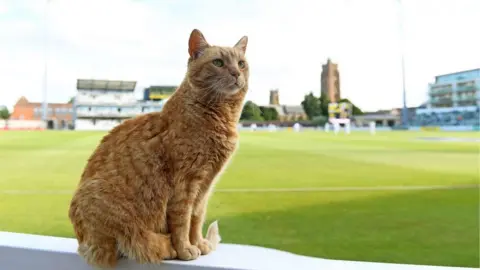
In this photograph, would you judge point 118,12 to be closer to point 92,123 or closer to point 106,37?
point 106,37

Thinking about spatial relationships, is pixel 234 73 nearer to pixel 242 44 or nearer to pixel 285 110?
pixel 242 44

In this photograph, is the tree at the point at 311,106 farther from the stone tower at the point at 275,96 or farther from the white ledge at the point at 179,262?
the white ledge at the point at 179,262

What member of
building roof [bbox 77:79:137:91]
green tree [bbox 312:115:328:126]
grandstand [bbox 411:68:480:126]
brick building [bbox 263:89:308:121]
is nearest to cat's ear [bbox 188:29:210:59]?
brick building [bbox 263:89:308:121]

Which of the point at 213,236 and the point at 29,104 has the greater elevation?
the point at 29,104

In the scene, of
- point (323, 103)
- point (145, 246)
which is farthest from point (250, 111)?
point (323, 103)

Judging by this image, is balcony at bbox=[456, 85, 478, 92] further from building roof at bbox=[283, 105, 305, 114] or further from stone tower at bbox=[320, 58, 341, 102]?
building roof at bbox=[283, 105, 305, 114]

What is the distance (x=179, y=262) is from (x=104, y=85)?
5.60 ft

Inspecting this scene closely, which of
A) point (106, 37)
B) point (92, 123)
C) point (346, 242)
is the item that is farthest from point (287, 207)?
point (106, 37)

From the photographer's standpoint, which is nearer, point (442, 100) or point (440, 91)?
point (440, 91)

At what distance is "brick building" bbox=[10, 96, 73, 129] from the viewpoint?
2822 millimetres

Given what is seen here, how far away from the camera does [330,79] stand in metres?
3.54

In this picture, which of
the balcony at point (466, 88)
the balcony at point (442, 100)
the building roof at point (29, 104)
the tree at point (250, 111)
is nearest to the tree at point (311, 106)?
the building roof at point (29, 104)

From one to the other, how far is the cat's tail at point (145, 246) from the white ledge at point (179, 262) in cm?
4

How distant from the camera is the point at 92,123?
2.36 meters
